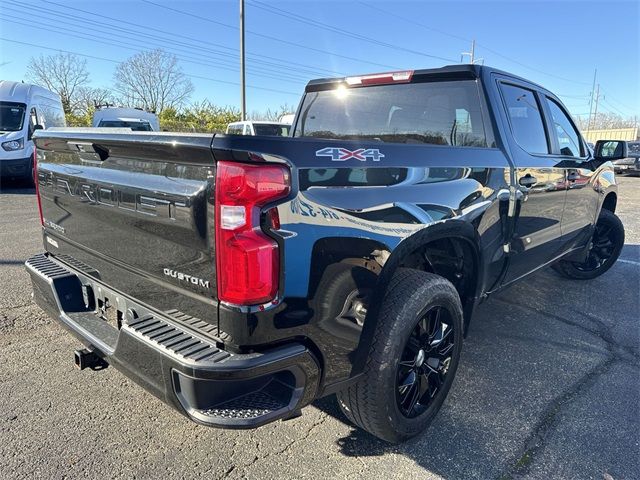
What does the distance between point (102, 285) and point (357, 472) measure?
156cm

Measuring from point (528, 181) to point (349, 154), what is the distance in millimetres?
1861

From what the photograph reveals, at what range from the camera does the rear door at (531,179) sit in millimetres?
3207

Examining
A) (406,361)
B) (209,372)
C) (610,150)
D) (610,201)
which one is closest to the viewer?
(209,372)

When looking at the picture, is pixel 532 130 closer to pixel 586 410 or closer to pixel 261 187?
pixel 586 410

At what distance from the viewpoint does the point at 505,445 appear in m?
2.43

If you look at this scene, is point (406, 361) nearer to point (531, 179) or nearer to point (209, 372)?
point (209, 372)

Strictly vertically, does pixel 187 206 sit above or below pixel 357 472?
above

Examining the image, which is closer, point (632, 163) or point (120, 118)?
point (120, 118)

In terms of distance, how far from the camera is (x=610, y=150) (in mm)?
4523

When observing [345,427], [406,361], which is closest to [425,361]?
[406,361]

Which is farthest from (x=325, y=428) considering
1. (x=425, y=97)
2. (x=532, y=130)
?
(x=532, y=130)

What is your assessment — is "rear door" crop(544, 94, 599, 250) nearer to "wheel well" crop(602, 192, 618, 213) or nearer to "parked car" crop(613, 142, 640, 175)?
"wheel well" crop(602, 192, 618, 213)

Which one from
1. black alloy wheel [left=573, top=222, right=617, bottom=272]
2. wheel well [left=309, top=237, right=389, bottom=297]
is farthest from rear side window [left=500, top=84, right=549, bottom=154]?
black alloy wheel [left=573, top=222, right=617, bottom=272]

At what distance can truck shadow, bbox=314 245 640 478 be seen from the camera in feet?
7.80
